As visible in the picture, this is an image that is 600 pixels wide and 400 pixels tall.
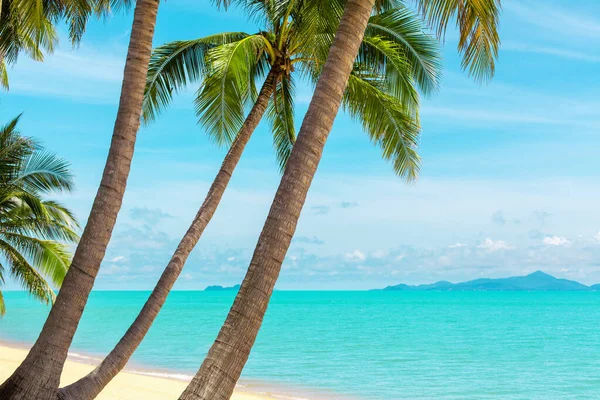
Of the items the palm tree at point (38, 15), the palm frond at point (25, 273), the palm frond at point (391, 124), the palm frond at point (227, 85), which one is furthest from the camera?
the palm frond at point (25, 273)

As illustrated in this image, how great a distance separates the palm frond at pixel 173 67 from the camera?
10.5 meters

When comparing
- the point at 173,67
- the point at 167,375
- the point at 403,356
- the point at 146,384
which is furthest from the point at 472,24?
the point at 403,356

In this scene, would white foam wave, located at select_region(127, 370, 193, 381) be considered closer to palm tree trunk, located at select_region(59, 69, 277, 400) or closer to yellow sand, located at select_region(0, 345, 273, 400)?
yellow sand, located at select_region(0, 345, 273, 400)

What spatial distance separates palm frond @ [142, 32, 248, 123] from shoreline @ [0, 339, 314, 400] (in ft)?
23.8

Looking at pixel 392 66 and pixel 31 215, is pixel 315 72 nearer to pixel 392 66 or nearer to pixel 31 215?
pixel 392 66

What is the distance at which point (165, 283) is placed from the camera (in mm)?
7832

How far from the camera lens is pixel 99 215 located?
18.2 ft

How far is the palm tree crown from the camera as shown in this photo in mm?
10062

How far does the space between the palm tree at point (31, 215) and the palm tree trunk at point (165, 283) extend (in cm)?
576

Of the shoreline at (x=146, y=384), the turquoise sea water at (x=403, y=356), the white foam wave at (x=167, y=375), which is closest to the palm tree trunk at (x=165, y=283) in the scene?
the shoreline at (x=146, y=384)

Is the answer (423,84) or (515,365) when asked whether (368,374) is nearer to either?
(515,365)

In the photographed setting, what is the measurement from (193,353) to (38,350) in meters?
27.1

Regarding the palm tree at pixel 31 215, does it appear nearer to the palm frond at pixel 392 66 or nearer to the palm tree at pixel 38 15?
the palm tree at pixel 38 15

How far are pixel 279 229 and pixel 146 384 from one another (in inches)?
635
